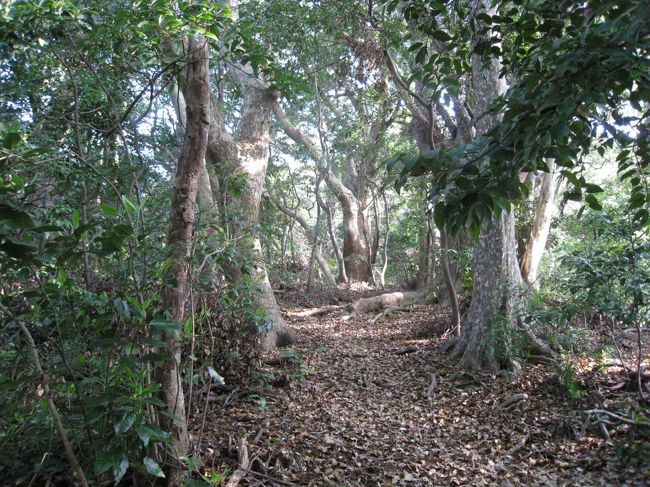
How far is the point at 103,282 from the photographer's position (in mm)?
Result: 4410

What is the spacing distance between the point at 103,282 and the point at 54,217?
968mm

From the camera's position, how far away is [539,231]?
836 centimetres

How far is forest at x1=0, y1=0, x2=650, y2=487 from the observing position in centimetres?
Answer: 168

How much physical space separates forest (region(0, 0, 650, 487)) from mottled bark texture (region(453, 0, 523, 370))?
0.03 metres

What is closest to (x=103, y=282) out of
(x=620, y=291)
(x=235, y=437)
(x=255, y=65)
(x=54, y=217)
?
(x=54, y=217)

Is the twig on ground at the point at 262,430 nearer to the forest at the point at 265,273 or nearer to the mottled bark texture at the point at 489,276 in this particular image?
the forest at the point at 265,273

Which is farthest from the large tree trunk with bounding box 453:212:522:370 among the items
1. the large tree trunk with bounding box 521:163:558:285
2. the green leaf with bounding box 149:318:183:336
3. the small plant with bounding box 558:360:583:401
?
the green leaf with bounding box 149:318:183:336

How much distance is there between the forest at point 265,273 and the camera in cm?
168

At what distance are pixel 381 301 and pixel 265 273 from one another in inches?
253

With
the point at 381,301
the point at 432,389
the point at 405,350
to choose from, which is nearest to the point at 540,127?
the point at 432,389

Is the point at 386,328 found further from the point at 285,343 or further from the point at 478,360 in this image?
the point at 478,360

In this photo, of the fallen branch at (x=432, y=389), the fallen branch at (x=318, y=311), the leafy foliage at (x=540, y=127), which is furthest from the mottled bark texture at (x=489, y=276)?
the fallen branch at (x=318, y=311)

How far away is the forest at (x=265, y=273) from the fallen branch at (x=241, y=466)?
2 cm

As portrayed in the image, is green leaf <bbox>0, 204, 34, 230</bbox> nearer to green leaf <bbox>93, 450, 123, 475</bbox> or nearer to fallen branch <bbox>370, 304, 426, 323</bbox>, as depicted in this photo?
green leaf <bbox>93, 450, 123, 475</bbox>
